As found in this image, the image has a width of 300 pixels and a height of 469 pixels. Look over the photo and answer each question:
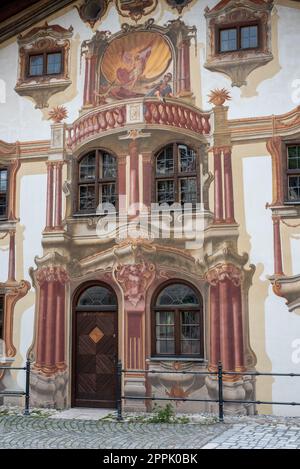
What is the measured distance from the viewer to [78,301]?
12.9 m

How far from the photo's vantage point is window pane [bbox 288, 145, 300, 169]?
39.7ft

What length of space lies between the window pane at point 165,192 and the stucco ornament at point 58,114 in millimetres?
2788

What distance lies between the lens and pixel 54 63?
45.6 feet

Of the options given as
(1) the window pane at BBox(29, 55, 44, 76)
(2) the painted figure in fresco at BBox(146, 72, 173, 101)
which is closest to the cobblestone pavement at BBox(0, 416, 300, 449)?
(2) the painted figure in fresco at BBox(146, 72, 173, 101)

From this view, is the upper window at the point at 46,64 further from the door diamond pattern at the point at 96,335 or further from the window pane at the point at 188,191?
the door diamond pattern at the point at 96,335

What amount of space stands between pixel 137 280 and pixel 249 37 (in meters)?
5.85

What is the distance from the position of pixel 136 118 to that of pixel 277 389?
6.43 metres

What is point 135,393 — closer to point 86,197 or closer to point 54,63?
point 86,197

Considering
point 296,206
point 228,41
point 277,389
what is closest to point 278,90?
point 228,41

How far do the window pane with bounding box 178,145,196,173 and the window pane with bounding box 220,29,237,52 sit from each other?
2.35 m

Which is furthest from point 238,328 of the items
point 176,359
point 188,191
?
point 188,191

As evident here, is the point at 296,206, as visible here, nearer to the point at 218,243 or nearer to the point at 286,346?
the point at 218,243

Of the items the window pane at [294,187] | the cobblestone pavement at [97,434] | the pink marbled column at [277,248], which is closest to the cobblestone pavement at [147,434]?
the cobblestone pavement at [97,434]

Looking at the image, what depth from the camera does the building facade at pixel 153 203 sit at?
11.9m
